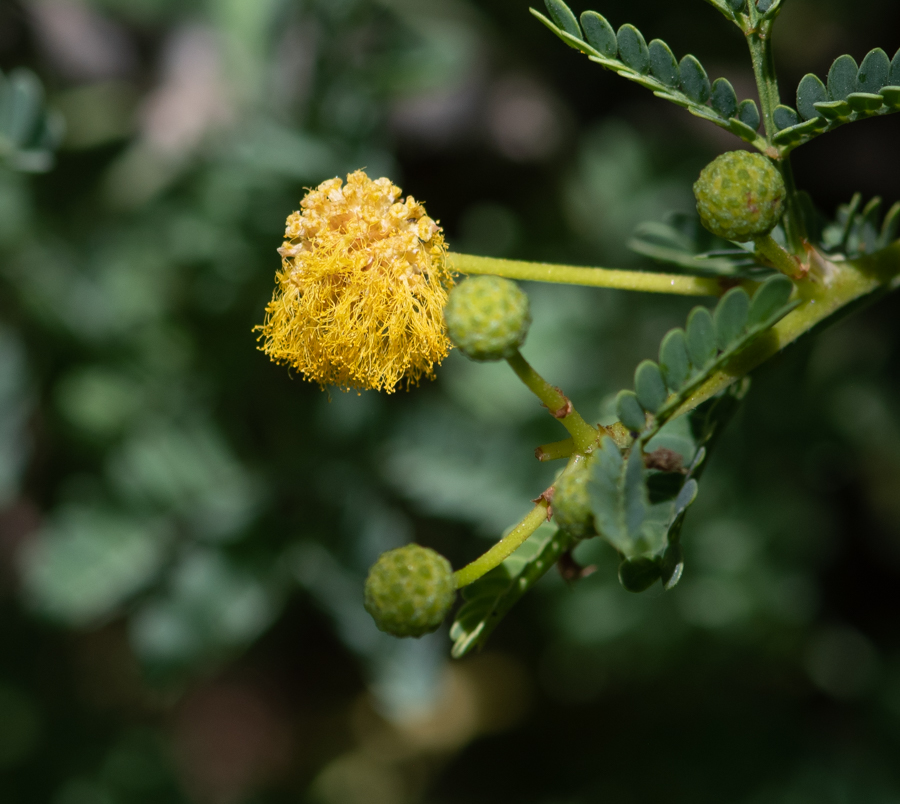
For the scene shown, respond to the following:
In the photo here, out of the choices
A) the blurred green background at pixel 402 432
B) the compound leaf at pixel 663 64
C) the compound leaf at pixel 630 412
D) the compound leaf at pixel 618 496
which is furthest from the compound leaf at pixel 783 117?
the blurred green background at pixel 402 432

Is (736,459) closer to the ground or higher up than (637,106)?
closer to the ground

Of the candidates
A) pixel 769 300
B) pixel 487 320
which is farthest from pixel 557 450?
pixel 769 300

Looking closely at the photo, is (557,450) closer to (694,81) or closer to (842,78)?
(694,81)

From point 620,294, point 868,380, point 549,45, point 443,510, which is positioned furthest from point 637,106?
point 443,510

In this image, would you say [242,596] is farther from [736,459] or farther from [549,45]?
[549,45]

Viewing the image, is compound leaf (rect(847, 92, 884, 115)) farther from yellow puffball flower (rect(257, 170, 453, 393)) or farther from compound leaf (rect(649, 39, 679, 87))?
yellow puffball flower (rect(257, 170, 453, 393))

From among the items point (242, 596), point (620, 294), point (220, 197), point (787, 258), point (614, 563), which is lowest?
point (242, 596)
